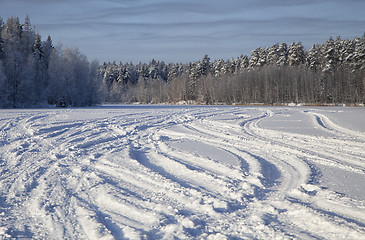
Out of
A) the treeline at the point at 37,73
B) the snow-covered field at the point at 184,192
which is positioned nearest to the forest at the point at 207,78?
the treeline at the point at 37,73

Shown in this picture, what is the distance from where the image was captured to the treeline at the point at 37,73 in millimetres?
35500

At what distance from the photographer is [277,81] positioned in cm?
5459

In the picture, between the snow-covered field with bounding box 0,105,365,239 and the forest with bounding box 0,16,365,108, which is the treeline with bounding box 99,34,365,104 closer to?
the forest with bounding box 0,16,365,108

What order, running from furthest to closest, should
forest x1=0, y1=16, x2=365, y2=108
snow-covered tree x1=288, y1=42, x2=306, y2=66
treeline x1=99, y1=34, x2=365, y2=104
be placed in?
snow-covered tree x1=288, y1=42, x2=306, y2=66 < treeline x1=99, y1=34, x2=365, y2=104 < forest x1=0, y1=16, x2=365, y2=108

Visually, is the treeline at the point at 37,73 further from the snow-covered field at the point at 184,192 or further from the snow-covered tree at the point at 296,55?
the snow-covered tree at the point at 296,55

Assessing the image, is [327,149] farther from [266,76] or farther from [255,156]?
[266,76]

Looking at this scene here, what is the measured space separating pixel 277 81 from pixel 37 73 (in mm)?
43008

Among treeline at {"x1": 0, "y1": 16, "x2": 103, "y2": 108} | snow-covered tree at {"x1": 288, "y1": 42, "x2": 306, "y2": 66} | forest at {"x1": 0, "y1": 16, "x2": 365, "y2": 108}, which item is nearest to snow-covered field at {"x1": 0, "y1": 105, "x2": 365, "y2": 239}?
treeline at {"x1": 0, "y1": 16, "x2": 103, "y2": 108}

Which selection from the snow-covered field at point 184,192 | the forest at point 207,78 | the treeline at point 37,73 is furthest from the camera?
the forest at point 207,78

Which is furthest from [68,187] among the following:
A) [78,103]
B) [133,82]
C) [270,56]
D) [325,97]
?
[133,82]

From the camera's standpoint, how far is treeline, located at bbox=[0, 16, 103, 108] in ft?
116

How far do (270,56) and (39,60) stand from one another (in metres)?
50.5

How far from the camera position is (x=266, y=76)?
54.3m

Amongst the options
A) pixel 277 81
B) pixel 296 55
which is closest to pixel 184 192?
pixel 277 81
